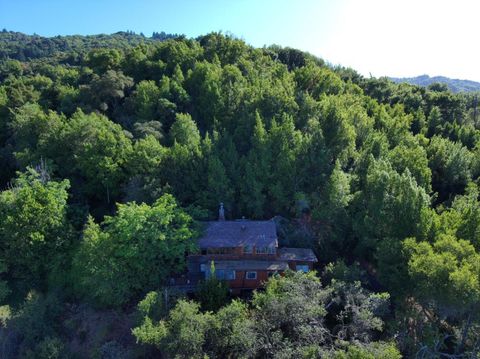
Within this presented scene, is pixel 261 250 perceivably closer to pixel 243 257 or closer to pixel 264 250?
pixel 264 250

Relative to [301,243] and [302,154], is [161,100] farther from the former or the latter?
[301,243]

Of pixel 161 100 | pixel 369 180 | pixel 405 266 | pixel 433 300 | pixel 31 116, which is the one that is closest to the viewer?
pixel 433 300

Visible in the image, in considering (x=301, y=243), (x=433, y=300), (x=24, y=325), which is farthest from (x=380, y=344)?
(x=24, y=325)

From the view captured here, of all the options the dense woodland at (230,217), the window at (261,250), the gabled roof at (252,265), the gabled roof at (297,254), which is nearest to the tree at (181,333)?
the dense woodland at (230,217)

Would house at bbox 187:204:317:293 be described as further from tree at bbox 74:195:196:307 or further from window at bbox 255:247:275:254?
tree at bbox 74:195:196:307

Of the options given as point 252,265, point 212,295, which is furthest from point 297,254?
point 212,295

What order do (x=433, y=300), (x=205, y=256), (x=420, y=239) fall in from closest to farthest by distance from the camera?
(x=433, y=300) < (x=420, y=239) < (x=205, y=256)

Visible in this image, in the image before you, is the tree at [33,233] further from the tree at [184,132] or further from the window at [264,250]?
the window at [264,250]

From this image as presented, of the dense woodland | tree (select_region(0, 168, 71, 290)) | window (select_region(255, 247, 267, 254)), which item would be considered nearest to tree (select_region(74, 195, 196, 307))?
the dense woodland
